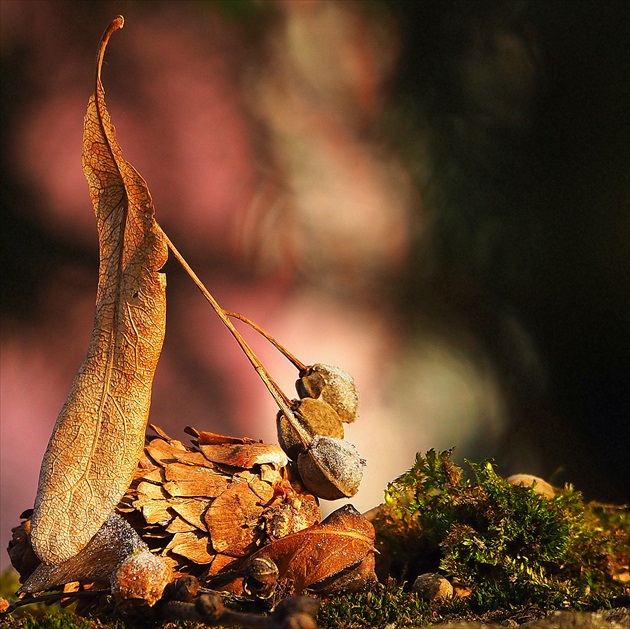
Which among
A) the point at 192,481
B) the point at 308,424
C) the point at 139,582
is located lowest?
the point at 139,582

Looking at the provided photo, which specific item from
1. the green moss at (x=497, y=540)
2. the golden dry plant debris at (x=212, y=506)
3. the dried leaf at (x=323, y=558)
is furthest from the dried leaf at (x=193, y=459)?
the green moss at (x=497, y=540)

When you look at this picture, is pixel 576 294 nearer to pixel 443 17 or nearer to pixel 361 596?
pixel 443 17

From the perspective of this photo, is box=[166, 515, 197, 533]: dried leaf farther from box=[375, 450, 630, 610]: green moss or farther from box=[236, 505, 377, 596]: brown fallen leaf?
box=[375, 450, 630, 610]: green moss

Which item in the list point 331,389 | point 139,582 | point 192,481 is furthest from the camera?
point 331,389

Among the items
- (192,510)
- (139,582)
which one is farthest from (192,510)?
(139,582)

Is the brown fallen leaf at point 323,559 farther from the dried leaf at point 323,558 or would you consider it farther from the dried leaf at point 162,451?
the dried leaf at point 162,451

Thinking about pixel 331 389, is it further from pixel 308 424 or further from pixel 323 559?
pixel 323 559

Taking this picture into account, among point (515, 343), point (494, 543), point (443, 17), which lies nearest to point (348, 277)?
point (515, 343)
